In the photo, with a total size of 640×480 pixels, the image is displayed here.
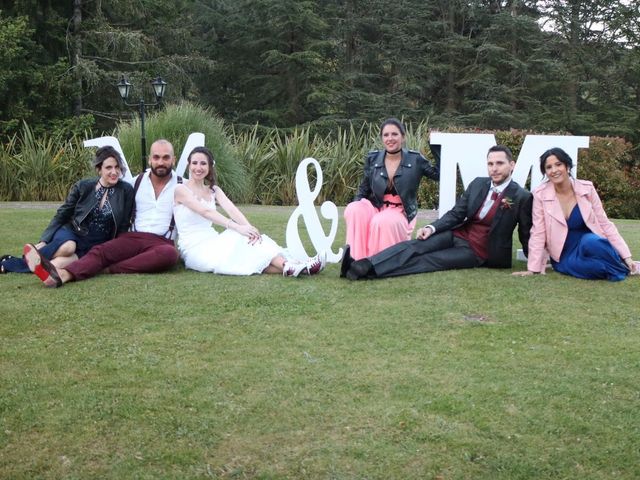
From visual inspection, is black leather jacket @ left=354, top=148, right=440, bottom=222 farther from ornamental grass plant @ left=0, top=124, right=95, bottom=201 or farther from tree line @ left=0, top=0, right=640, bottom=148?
tree line @ left=0, top=0, right=640, bottom=148

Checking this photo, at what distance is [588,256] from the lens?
5418mm

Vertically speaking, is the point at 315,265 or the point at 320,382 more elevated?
the point at 315,265

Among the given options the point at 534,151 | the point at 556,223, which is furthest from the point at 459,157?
the point at 556,223

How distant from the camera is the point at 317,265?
221 inches

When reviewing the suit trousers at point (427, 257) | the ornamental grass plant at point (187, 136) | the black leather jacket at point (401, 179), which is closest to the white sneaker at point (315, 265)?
the suit trousers at point (427, 257)

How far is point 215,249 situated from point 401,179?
1.59m

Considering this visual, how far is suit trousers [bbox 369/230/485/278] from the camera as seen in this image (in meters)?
5.49

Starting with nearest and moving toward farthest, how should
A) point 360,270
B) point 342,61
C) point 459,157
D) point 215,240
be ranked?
point 360,270 < point 215,240 < point 459,157 < point 342,61

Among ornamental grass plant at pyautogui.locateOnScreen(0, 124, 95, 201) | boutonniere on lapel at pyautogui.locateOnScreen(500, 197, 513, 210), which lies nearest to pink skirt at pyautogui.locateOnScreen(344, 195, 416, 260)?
boutonniere on lapel at pyautogui.locateOnScreen(500, 197, 513, 210)

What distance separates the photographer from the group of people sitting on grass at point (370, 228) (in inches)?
214

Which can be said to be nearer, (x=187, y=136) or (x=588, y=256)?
(x=588, y=256)

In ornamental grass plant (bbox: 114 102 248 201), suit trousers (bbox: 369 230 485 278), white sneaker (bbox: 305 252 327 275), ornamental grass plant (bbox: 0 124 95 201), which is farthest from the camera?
ornamental grass plant (bbox: 0 124 95 201)

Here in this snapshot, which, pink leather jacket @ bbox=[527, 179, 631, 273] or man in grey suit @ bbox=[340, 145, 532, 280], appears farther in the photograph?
man in grey suit @ bbox=[340, 145, 532, 280]

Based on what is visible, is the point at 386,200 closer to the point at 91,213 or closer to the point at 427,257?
the point at 427,257
